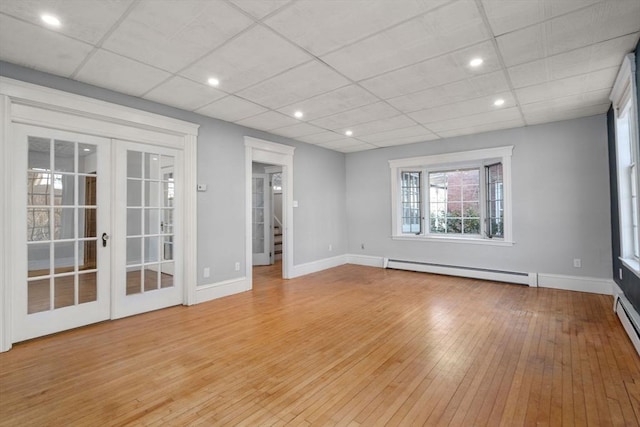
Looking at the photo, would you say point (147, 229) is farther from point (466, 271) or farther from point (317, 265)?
point (466, 271)

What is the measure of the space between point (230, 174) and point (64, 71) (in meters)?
2.21

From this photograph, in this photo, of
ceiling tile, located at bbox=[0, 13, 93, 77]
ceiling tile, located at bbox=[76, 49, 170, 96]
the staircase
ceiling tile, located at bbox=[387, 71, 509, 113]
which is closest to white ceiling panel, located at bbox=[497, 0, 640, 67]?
ceiling tile, located at bbox=[387, 71, 509, 113]

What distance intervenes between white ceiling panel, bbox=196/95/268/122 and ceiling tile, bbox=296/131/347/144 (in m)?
1.51

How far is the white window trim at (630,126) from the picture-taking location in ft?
8.90

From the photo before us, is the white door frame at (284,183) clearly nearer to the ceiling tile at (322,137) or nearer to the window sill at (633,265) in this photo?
the ceiling tile at (322,137)

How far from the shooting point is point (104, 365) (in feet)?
8.42

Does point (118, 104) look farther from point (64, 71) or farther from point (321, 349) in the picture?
point (321, 349)

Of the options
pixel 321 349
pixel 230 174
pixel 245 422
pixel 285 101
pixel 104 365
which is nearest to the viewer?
pixel 245 422

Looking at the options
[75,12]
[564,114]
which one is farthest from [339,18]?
[564,114]

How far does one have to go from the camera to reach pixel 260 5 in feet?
6.79

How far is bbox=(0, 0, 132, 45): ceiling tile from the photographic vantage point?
6.67ft

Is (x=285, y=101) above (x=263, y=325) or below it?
above

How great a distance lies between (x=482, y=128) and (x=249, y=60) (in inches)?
165

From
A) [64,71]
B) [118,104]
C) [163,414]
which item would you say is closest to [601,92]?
[163,414]
